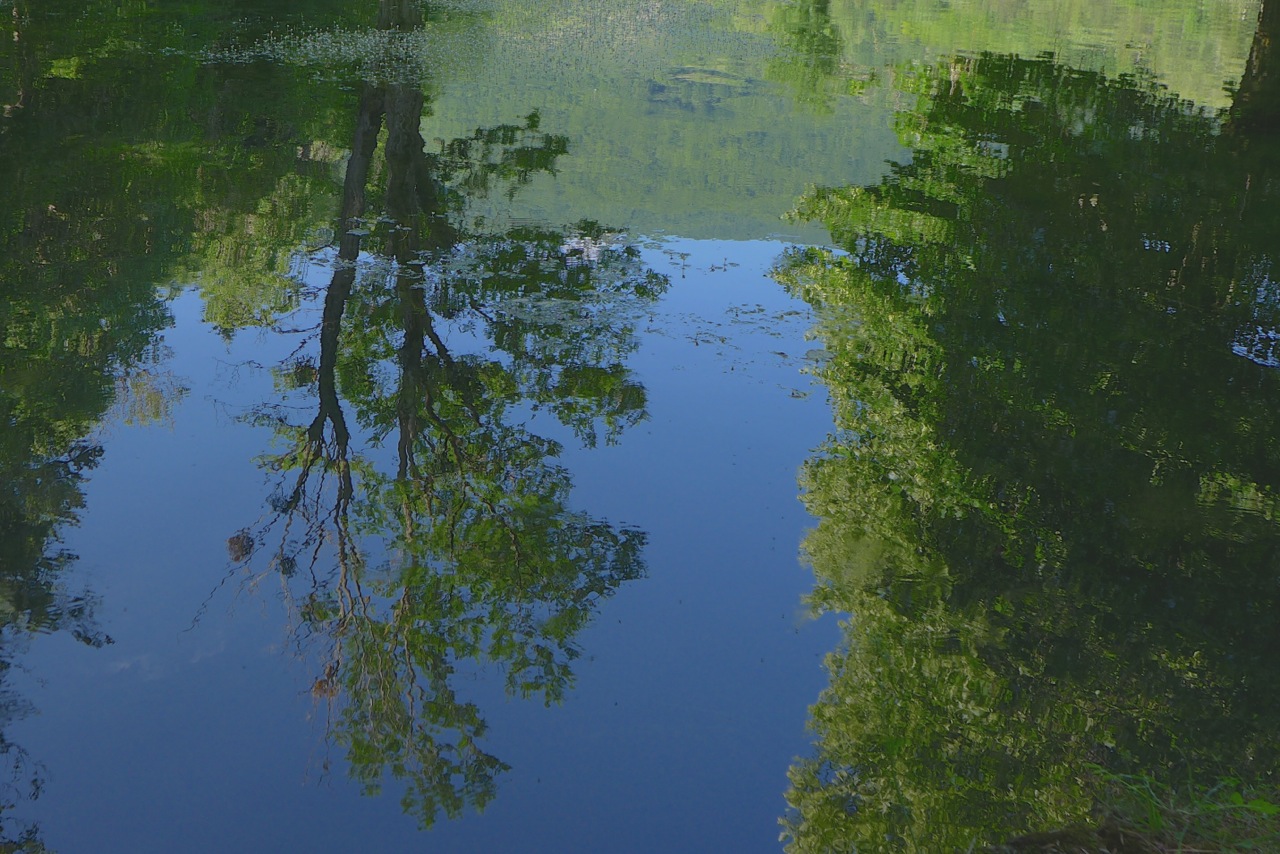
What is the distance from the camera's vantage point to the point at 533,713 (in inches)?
155

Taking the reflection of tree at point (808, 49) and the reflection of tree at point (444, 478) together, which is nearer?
the reflection of tree at point (444, 478)

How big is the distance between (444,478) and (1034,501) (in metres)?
2.65

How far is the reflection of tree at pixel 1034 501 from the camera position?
155 inches

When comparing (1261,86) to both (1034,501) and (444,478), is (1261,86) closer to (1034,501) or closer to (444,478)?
(1034,501)

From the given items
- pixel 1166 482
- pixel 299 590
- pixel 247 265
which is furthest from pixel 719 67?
pixel 299 590

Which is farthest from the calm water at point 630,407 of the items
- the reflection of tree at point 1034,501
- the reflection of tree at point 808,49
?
the reflection of tree at point 808,49

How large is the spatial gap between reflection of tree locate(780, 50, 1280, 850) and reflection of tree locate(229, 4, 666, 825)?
1069 mm

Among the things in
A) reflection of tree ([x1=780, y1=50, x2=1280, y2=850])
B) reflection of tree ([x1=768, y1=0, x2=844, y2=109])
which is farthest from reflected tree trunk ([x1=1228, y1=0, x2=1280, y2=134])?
reflection of tree ([x1=768, y1=0, x2=844, y2=109])

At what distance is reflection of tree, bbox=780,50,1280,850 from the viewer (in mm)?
3939

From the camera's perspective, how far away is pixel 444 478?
17.3ft

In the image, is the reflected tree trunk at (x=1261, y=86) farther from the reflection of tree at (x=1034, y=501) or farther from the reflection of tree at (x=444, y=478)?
the reflection of tree at (x=444, y=478)

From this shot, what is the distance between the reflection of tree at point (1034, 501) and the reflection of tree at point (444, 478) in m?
1.07

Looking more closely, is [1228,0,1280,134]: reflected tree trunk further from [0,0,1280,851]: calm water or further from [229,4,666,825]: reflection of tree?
[229,4,666,825]: reflection of tree

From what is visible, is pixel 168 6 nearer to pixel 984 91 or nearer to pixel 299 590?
pixel 984 91
